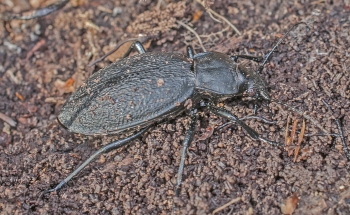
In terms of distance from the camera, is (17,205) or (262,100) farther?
(262,100)

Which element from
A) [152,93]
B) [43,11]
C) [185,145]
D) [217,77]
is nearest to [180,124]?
[185,145]

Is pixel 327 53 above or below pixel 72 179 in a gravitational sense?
above

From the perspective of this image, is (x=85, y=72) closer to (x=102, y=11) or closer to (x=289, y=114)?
(x=102, y=11)

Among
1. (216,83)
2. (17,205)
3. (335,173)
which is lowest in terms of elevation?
(17,205)

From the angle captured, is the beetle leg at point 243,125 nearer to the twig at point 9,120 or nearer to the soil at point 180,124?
the soil at point 180,124

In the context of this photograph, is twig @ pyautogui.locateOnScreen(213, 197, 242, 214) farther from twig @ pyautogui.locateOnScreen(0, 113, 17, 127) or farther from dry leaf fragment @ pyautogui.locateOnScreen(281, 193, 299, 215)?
twig @ pyautogui.locateOnScreen(0, 113, 17, 127)

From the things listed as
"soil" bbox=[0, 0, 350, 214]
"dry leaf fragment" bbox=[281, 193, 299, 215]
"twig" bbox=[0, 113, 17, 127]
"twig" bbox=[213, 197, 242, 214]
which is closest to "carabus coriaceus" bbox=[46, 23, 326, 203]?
"soil" bbox=[0, 0, 350, 214]

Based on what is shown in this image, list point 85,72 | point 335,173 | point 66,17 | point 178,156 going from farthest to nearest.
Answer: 1. point 66,17
2. point 85,72
3. point 178,156
4. point 335,173

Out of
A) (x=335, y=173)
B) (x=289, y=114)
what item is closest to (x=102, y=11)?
(x=289, y=114)
